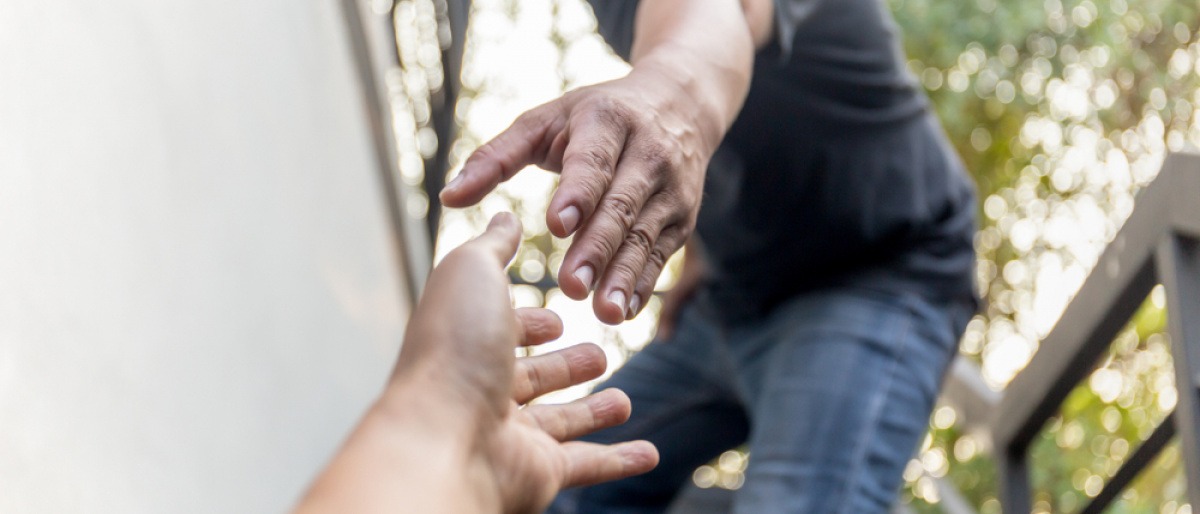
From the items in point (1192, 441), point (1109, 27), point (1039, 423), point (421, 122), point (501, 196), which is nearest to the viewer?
point (1192, 441)

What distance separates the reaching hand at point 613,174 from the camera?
71cm

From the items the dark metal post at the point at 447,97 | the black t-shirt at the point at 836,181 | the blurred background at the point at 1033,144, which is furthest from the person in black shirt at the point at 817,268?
the blurred background at the point at 1033,144

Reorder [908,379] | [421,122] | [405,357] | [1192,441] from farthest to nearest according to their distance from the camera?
[421,122]
[908,379]
[1192,441]
[405,357]

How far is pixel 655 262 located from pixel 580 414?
0.12m

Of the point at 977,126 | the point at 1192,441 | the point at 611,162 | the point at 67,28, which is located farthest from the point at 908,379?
the point at 977,126

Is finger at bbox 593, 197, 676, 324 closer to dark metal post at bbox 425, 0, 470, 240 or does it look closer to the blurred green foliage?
dark metal post at bbox 425, 0, 470, 240

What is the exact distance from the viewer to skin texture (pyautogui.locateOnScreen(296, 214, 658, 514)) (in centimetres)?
62

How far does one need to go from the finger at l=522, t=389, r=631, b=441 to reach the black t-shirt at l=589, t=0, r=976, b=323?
0.53 m

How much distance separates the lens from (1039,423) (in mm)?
1717

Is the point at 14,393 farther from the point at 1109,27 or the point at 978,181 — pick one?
the point at 978,181

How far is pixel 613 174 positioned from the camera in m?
0.75

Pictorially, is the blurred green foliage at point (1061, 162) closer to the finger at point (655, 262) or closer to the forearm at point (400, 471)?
the finger at point (655, 262)

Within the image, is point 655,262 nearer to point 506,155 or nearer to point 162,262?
point 506,155

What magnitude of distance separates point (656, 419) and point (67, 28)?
3.18 feet
